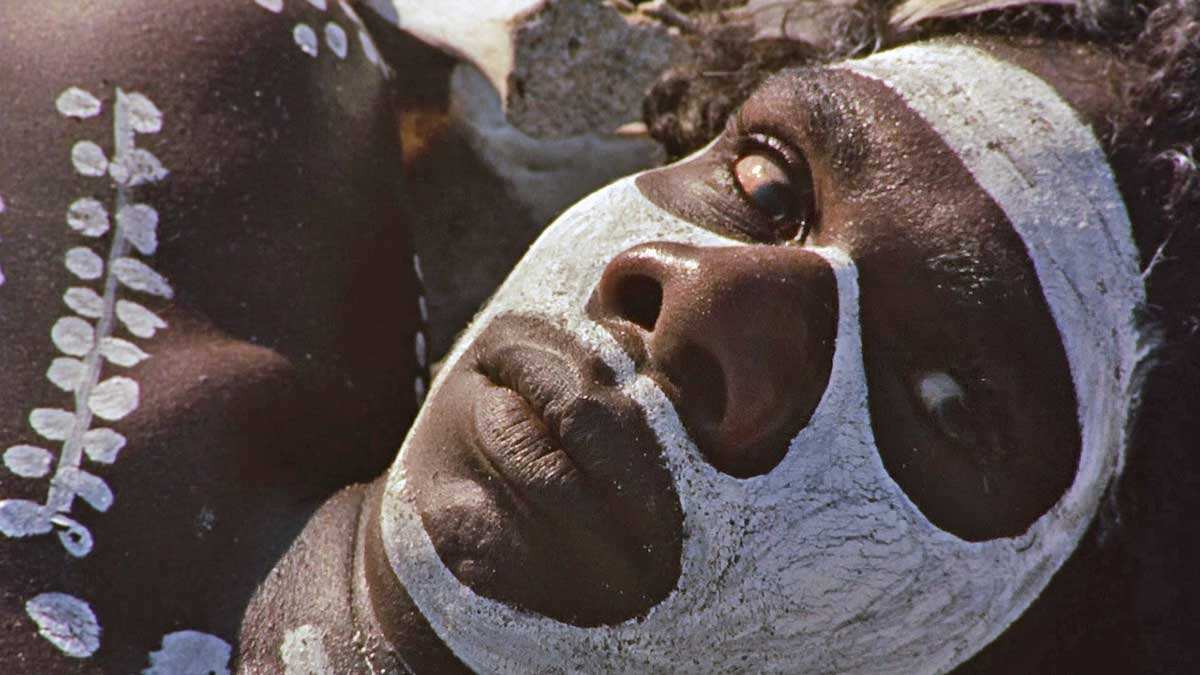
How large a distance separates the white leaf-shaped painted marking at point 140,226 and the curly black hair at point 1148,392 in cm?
113

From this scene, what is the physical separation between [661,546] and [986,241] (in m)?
0.51

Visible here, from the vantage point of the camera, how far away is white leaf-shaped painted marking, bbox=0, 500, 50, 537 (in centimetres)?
152

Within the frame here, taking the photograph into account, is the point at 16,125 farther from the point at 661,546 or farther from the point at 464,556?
the point at 661,546

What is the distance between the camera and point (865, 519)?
1.40 m

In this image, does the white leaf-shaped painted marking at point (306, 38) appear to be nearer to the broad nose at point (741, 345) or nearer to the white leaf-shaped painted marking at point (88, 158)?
the white leaf-shaped painted marking at point (88, 158)

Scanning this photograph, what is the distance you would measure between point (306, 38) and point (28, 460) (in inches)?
30.0

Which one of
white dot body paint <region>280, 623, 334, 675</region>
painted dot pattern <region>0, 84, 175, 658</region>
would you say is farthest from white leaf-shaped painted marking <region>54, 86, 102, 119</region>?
white dot body paint <region>280, 623, 334, 675</region>

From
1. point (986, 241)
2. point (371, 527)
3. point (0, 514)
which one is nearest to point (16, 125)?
point (0, 514)

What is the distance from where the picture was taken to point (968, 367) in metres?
1.37

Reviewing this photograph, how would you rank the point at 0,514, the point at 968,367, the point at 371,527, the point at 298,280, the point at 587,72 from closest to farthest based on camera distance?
the point at 968,367 → the point at 0,514 → the point at 371,527 → the point at 298,280 → the point at 587,72

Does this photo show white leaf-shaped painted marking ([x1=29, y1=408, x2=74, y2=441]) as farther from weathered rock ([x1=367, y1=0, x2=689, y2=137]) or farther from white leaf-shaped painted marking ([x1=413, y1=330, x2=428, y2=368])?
weathered rock ([x1=367, y1=0, x2=689, y2=137])

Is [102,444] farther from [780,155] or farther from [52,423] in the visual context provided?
[780,155]

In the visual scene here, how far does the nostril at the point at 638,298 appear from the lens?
1.43 metres

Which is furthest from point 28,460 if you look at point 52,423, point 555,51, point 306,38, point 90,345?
point 555,51
